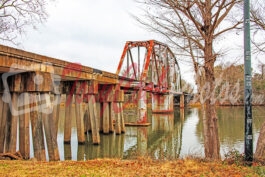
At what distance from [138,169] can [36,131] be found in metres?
5.24

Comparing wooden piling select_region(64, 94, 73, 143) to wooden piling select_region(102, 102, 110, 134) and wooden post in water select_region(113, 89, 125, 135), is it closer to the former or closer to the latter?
wooden piling select_region(102, 102, 110, 134)

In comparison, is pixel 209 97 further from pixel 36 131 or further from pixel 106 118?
pixel 106 118

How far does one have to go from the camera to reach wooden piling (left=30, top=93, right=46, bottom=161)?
9.67 metres

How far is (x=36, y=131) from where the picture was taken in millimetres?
9750

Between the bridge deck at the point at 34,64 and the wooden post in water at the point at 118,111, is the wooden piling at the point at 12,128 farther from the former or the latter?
the wooden post in water at the point at 118,111

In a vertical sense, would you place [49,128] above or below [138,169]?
above

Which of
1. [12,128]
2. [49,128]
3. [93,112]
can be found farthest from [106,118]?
[12,128]

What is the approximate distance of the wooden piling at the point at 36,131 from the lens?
967 cm

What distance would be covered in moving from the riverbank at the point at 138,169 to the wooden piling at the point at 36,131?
358 centimetres

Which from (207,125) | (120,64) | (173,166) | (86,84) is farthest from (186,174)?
(120,64)

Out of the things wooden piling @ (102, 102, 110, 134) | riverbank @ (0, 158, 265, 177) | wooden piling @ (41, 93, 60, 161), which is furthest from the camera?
wooden piling @ (102, 102, 110, 134)

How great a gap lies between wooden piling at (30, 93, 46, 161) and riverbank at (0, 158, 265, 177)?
3578 millimetres

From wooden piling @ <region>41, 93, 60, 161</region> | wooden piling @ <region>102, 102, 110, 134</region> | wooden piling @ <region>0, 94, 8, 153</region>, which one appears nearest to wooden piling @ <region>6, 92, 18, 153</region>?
wooden piling @ <region>0, 94, 8, 153</region>

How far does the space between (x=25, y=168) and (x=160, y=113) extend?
45451mm
